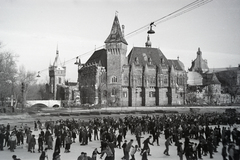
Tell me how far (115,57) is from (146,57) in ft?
37.6

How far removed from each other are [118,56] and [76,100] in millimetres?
17973

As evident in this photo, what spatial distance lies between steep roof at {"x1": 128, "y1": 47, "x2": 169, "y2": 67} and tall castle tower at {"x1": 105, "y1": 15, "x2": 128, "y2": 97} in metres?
5.01

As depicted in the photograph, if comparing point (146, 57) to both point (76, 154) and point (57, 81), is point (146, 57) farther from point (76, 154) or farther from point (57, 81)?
point (76, 154)

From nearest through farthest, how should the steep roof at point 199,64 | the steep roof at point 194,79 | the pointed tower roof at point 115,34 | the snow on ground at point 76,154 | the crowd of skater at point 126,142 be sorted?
the crowd of skater at point 126,142 < the snow on ground at point 76,154 < the pointed tower roof at point 115,34 < the steep roof at point 194,79 < the steep roof at point 199,64

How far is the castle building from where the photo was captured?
217 feet

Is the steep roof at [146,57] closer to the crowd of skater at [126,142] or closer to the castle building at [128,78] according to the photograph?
the castle building at [128,78]

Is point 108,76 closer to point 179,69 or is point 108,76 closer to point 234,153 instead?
point 179,69

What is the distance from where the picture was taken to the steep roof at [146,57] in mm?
72250

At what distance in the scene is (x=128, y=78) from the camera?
226 feet

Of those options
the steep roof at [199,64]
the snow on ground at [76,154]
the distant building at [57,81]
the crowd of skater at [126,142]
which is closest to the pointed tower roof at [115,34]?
the distant building at [57,81]

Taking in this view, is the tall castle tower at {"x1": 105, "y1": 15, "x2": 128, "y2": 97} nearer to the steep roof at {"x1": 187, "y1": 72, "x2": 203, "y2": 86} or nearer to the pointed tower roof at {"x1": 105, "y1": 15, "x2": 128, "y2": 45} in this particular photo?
the pointed tower roof at {"x1": 105, "y1": 15, "x2": 128, "y2": 45}

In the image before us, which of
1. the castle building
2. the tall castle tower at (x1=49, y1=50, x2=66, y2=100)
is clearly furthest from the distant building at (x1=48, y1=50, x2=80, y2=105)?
the castle building

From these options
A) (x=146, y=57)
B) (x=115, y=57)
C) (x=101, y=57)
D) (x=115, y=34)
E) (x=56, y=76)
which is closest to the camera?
(x=115, y=57)

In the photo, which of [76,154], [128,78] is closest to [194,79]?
[128,78]
